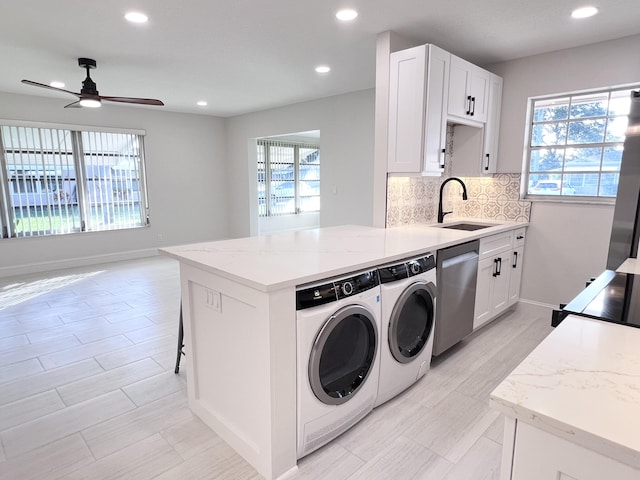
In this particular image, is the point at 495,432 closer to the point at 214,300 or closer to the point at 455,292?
the point at 455,292

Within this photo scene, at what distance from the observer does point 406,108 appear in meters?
2.98

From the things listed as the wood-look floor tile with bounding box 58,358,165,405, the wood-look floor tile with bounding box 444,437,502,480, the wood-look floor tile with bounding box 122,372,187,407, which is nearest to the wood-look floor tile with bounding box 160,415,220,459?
the wood-look floor tile with bounding box 122,372,187,407

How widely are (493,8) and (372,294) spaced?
221cm

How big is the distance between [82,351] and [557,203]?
14.6 feet

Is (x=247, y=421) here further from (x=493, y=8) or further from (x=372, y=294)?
(x=493, y=8)

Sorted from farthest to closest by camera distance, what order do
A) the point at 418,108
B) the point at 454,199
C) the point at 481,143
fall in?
the point at 454,199 → the point at 481,143 → the point at 418,108

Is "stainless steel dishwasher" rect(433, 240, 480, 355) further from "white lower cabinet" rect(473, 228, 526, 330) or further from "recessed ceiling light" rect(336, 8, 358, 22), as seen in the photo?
"recessed ceiling light" rect(336, 8, 358, 22)

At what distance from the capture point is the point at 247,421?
1827mm

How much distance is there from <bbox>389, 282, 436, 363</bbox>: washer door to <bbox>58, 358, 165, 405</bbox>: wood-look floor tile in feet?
5.67

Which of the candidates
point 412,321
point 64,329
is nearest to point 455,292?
point 412,321

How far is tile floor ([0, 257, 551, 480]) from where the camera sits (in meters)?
1.82

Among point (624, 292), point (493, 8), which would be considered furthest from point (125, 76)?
point (624, 292)

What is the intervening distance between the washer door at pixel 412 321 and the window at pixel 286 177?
6262 mm

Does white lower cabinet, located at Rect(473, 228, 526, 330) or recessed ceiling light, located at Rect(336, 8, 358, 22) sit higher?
recessed ceiling light, located at Rect(336, 8, 358, 22)
